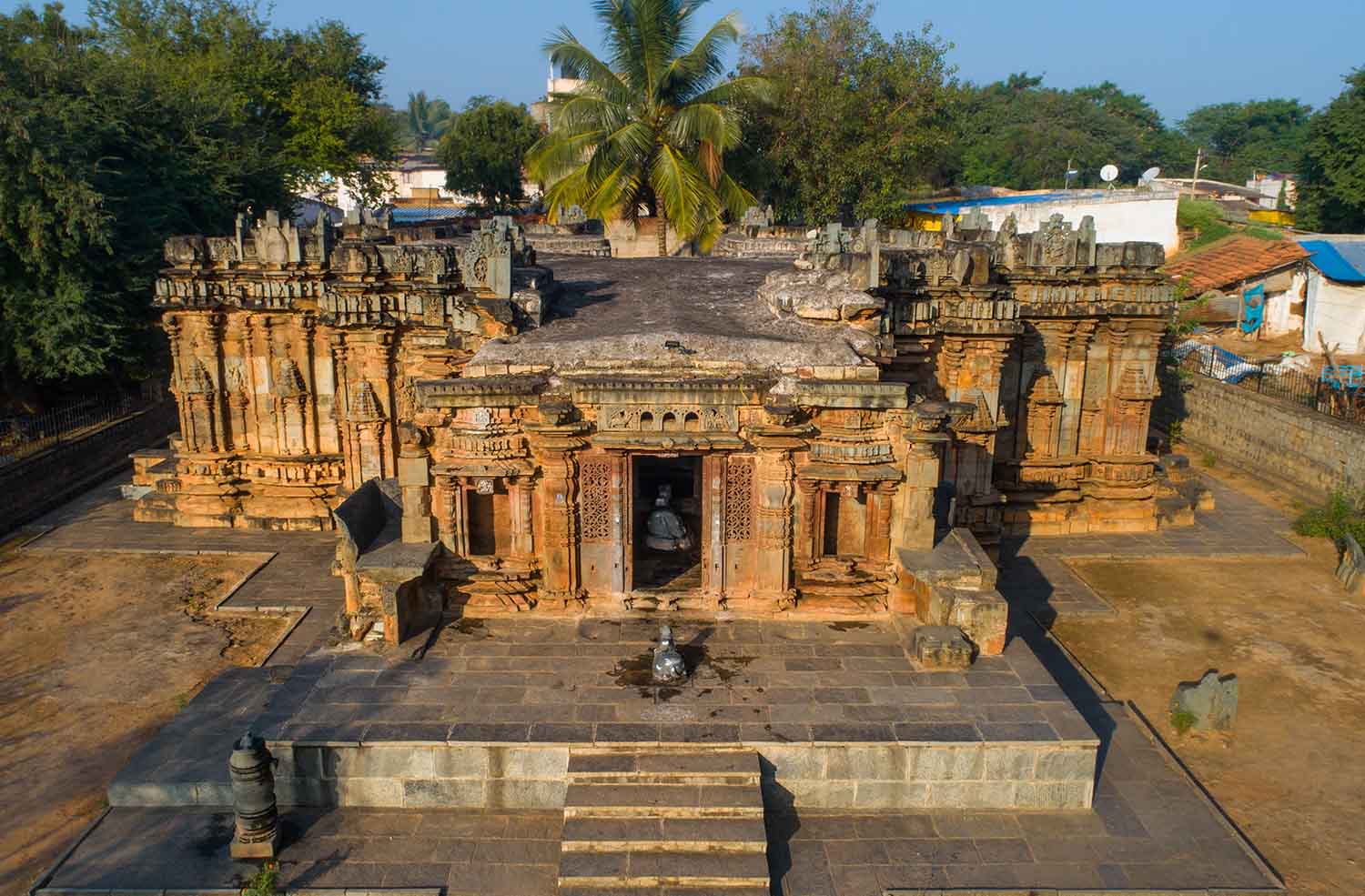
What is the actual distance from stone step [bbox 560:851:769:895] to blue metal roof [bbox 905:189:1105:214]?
4024 cm

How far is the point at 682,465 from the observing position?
62.3 ft

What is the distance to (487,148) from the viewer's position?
5731 cm

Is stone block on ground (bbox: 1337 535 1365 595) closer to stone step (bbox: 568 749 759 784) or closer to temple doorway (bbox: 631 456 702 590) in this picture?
temple doorway (bbox: 631 456 702 590)

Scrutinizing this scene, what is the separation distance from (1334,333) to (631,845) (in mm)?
30751

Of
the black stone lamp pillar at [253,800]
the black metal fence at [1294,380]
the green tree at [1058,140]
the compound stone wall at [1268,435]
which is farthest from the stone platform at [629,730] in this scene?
the green tree at [1058,140]

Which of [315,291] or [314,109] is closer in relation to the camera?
[315,291]

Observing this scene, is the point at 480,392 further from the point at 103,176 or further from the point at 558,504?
the point at 103,176

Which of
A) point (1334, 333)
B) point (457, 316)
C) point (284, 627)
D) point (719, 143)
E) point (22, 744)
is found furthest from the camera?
point (1334, 333)

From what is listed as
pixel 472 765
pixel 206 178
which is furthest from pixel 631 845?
pixel 206 178

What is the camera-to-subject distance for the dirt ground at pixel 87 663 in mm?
11180

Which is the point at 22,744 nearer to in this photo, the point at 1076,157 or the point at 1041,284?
the point at 1041,284

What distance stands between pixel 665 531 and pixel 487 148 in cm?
4814

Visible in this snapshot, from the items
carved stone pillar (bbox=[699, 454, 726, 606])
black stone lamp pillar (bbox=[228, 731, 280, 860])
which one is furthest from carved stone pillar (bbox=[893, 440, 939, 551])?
black stone lamp pillar (bbox=[228, 731, 280, 860])

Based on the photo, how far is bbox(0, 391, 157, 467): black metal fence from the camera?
22.0 meters
